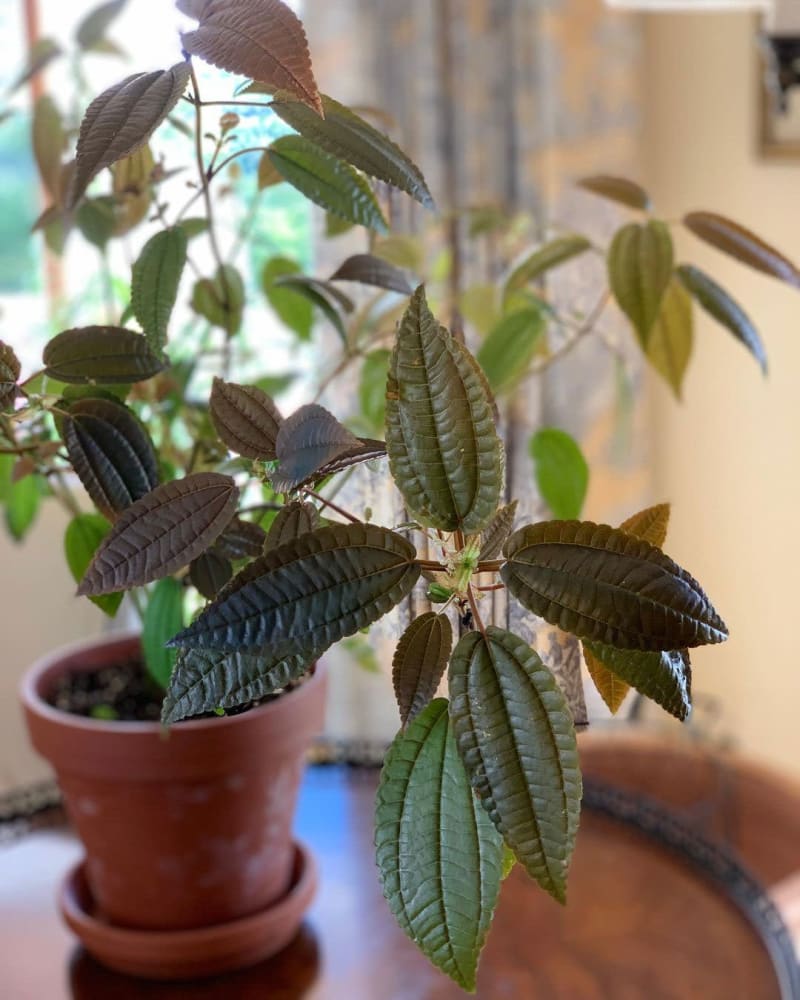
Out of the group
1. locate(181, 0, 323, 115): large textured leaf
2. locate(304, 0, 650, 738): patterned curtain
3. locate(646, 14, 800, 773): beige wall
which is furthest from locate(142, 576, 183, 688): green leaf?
locate(646, 14, 800, 773): beige wall

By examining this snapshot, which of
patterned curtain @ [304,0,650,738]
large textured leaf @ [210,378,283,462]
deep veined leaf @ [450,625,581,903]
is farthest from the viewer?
patterned curtain @ [304,0,650,738]

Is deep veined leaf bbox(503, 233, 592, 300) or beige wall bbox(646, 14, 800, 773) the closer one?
deep veined leaf bbox(503, 233, 592, 300)

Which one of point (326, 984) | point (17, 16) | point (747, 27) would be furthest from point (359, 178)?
point (17, 16)

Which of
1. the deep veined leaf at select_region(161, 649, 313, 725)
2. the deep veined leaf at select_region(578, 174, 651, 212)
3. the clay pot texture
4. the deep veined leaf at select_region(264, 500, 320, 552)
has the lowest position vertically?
the clay pot texture

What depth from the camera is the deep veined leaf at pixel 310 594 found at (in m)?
0.45

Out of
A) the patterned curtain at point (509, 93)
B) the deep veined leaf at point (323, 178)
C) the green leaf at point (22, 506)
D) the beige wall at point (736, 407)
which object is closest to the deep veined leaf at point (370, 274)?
the deep veined leaf at point (323, 178)

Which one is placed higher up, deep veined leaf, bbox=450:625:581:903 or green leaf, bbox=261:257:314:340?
green leaf, bbox=261:257:314:340

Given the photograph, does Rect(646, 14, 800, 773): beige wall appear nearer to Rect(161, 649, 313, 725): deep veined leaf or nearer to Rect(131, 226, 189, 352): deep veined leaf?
Rect(131, 226, 189, 352): deep veined leaf

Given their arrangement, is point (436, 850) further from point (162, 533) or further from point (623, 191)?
point (623, 191)

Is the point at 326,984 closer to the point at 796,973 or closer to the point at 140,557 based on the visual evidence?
the point at 796,973

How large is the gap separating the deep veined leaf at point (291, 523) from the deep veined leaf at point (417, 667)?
0.07m

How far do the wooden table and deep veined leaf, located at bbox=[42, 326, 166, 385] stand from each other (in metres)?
0.47

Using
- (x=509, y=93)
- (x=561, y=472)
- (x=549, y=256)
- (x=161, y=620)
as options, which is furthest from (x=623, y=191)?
(x=509, y=93)

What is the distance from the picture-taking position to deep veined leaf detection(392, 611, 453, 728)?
50 centimetres
